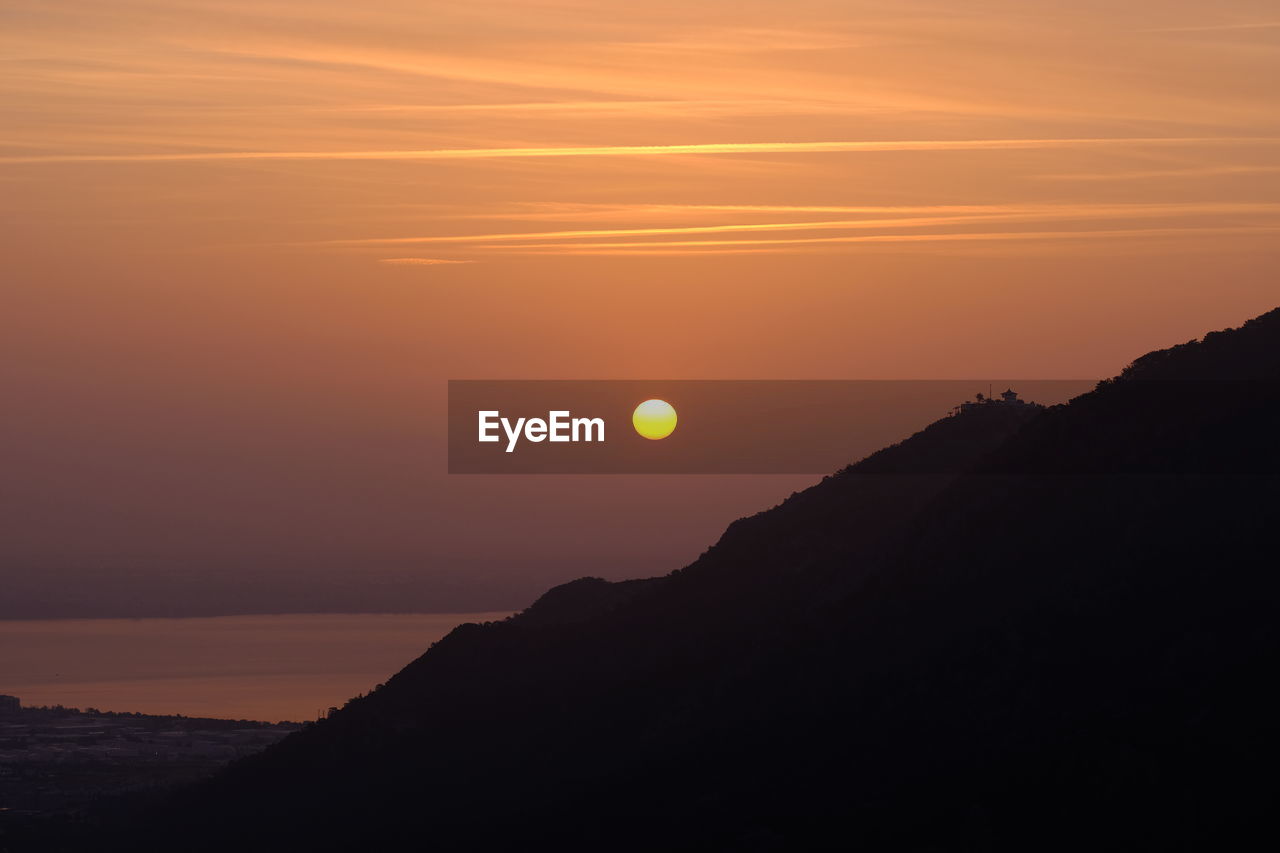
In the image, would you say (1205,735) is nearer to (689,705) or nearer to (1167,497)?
(1167,497)

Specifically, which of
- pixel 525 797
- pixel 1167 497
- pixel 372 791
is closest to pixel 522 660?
pixel 372 791

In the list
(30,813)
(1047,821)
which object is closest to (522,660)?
(1047,821)

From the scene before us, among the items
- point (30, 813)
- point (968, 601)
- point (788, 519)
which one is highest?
point (788, 519)

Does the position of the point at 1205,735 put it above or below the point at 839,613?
below

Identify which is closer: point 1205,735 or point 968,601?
point 1205,735

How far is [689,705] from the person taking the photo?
340ft

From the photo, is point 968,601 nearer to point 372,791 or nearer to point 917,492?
point 917,492

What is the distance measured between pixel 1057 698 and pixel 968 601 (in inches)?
550

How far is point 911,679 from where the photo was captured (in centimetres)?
8731

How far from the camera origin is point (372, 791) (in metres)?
119

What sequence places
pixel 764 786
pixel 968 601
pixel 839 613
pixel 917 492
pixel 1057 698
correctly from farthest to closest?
pixel 917 492 → pixel 839 613 → pixel 968 601 → pixel 764 786 → pixel 1057 698

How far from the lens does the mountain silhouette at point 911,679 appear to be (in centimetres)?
7175

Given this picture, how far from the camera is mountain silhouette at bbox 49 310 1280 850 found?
71750mm

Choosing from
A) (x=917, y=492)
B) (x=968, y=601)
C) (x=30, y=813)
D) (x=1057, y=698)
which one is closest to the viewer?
(x=1057, y=698)
